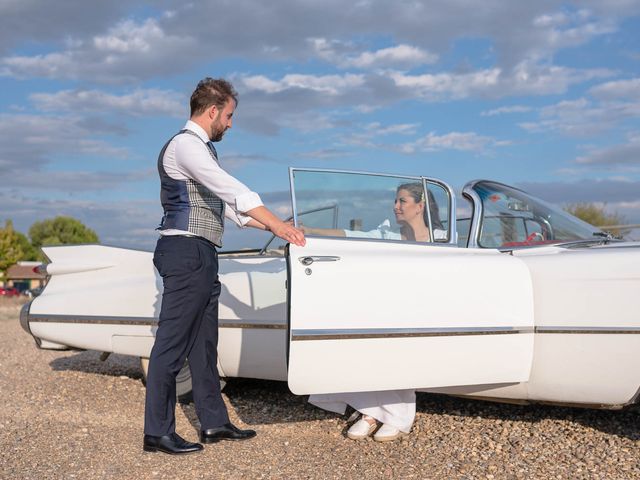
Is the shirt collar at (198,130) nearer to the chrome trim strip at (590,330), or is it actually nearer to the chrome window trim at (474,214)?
the chrome window trim at (474,214)

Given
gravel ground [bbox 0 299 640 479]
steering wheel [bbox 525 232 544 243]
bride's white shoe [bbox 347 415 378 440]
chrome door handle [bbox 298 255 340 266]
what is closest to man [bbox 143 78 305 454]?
chrome door handle [bbox 298 255 340 266]

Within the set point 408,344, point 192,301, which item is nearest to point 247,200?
point 192,301

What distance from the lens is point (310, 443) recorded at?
4.12 metres

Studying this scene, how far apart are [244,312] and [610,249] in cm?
235

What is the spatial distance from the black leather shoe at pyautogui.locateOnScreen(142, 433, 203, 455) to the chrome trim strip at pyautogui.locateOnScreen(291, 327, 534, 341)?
0.93 metres

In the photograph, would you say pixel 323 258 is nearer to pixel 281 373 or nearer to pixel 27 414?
pixel 281 373

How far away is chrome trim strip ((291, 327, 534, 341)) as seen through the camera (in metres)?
3.48

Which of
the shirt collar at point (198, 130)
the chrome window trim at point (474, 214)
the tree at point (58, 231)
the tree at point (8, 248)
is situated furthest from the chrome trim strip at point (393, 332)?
the tree at point (58, 231)

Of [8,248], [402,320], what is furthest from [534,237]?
[8,248]

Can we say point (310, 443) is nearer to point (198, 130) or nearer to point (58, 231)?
point (198, 130)

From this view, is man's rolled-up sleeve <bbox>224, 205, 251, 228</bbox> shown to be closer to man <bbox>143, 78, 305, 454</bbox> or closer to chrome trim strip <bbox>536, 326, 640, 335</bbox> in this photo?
man <bbox>143, 78, 305, 454</bbox>

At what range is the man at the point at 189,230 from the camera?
11.9ft

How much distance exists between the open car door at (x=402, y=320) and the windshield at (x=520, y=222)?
63cm

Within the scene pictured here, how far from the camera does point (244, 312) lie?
4.72 meters
